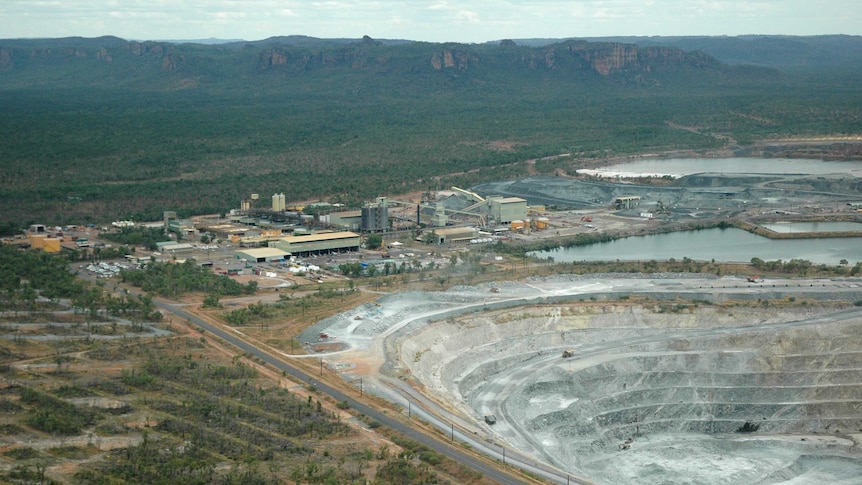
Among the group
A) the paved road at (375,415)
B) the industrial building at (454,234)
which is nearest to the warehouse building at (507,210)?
the industrial building at (454,234)

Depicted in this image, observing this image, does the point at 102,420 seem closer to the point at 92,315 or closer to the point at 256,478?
the point at 256,478

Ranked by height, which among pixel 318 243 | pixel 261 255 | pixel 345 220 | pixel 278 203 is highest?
pixel 278 203

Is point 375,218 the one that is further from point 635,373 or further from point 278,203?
point 635,373

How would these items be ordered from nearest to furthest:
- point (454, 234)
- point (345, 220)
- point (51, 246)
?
point (51, 246) → point (454, 234) → point (345, 220)

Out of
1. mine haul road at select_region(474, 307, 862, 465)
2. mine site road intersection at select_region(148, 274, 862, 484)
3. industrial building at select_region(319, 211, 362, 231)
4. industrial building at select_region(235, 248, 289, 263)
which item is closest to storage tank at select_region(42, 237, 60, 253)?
industrial building at select_region(235, 248, 289, 263)

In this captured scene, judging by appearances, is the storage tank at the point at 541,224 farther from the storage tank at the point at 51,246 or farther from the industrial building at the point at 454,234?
the storage tank at the point at 51,246

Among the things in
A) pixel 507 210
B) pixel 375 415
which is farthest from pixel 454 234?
pixel 375 415

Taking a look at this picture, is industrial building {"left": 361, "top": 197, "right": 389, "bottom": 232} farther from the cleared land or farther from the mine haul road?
the mine haul road

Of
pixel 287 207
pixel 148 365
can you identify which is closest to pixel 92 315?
pixel 148 365
